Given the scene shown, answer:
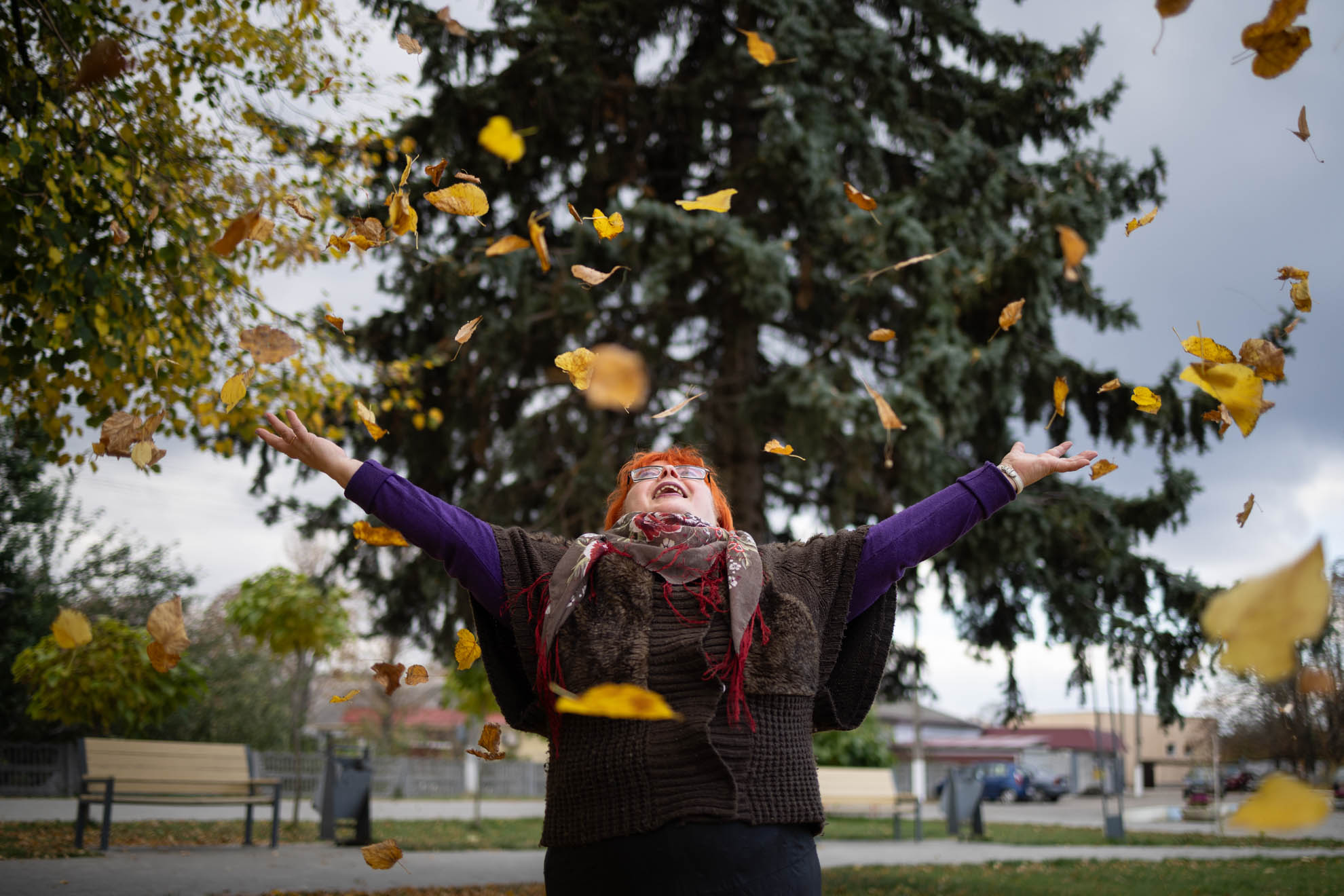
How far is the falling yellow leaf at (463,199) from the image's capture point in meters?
2.78

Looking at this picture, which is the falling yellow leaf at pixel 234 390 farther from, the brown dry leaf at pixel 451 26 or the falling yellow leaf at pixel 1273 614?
the brown dry leaf at pixel 451 26

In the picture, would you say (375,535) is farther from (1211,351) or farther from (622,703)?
(1211,351)

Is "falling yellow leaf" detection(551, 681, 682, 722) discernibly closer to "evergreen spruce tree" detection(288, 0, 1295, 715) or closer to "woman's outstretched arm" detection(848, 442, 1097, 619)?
"woman's outstretched arm" detection(848, 442, 1097, 619)

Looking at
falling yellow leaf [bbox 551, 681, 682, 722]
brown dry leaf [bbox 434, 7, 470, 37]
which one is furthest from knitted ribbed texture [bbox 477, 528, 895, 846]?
brown dry leaf [bbox 434, 7, 470, 37]

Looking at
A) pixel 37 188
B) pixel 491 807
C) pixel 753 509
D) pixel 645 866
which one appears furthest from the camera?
pixel 491 807

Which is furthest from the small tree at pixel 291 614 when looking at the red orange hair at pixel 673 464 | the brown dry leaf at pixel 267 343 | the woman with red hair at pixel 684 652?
the woman with red hair at pixel 684 652

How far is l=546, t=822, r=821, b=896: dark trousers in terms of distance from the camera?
6.48ft

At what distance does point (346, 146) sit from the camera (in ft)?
20.6

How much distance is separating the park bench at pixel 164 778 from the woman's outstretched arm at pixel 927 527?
22.6ft

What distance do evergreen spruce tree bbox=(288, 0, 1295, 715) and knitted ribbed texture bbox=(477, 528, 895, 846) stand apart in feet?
16.2

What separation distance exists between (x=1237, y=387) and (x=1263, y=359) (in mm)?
177

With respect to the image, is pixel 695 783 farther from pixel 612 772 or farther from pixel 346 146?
pixel 346 146

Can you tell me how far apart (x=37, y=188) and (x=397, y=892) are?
→ 4.50 meters

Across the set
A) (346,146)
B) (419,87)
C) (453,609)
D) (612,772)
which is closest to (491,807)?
(453,609)
